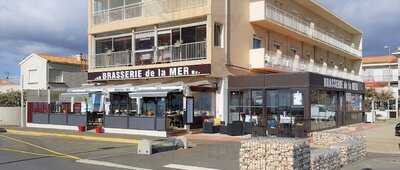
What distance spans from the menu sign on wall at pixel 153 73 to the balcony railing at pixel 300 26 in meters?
6.30

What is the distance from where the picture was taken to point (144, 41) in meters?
32.0

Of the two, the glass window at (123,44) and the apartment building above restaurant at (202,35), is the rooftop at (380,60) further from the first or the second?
the glass window at (123,44)

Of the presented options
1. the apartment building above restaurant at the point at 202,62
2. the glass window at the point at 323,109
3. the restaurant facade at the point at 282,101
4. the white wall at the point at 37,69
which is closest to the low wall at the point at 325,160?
the restaurant facade at the point at 282,101

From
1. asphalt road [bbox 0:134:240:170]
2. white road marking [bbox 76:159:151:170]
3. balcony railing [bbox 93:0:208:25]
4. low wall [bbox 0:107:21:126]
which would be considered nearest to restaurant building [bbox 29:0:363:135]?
balcony railing [bbox 93:0:208:25]

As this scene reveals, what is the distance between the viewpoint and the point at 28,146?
68.8 feet

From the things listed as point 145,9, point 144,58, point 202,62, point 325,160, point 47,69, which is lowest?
point 325,160

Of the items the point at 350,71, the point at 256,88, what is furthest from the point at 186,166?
the point at 350,71

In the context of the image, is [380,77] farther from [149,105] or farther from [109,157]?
[109,157]

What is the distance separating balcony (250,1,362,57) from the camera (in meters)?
31.2

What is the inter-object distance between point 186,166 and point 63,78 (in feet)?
131

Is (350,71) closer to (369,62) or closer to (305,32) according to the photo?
(305,32)

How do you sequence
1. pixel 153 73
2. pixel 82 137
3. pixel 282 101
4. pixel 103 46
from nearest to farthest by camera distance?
1. pixel 82 137
2. pixel 282 101
3. pixel 153 73
4. pixel 103 46

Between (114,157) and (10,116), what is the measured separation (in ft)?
88.3

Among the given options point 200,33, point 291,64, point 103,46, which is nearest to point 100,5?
point 103,46
